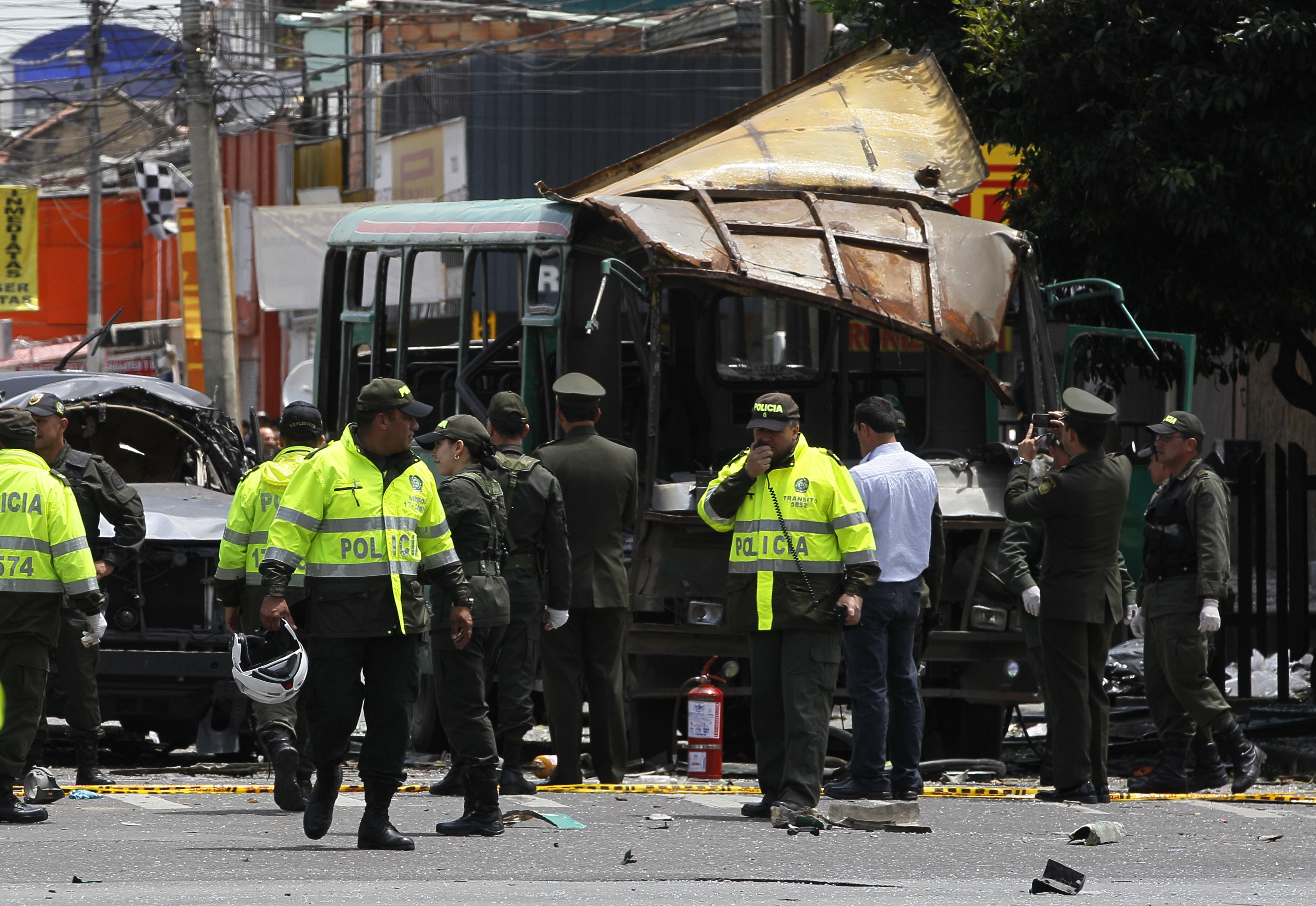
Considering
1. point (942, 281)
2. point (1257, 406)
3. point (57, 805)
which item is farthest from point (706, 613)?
point (1257, 406)

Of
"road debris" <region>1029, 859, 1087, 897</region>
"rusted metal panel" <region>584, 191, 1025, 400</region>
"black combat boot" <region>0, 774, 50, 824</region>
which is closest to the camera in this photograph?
"road debris" <region>1029, 859, 1087, 897</region>

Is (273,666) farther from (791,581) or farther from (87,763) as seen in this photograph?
(87,763)

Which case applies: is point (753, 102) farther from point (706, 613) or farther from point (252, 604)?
point (252, 604)

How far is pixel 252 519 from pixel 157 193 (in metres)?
27.5

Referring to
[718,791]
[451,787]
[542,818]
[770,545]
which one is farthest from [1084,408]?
[451,787]

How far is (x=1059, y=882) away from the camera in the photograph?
6.31 m

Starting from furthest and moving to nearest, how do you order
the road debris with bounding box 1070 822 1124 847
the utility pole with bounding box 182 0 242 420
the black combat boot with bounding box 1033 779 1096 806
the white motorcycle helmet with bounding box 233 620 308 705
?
the utility pole with bounding box 182 0 242 420
the black combat boot with bounding box 1033 779 1096 806
the road debris with bounding box 1070 822 1124 847
the white motorcycle helmet with bounding box 233 620 308 705

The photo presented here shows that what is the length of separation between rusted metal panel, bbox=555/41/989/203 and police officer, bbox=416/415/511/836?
114 inches

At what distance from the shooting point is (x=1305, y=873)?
22.6 ft

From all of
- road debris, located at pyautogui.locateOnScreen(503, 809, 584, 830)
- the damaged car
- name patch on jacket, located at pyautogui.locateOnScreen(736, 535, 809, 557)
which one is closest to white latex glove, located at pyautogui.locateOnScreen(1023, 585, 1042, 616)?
name patch on jacket, located at pyautogui.locateOnScreen(736, 535, 809, 557)

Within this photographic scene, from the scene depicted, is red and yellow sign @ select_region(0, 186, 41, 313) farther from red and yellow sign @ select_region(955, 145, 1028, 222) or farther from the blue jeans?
the blue jeans

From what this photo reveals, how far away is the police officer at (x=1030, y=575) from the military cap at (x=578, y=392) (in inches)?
81.0

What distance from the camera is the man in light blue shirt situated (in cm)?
840

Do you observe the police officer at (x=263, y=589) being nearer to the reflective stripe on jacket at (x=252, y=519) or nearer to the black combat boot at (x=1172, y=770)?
the reflective stripe on jacket at (x=252, y=519)
